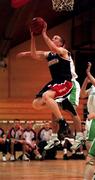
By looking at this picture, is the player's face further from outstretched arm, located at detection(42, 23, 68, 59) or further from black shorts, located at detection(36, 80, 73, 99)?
black shorts, located at detection(36, 80, 73, 99)

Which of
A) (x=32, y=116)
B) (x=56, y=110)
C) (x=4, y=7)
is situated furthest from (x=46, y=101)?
(x=32, y=116)

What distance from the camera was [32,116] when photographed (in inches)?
1062

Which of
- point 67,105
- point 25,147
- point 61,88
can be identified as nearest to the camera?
point 61,88

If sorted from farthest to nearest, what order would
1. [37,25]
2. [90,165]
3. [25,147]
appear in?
[25,147] < [37,25] < [90,165]

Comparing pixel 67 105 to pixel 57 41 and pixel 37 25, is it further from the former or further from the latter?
pixel 37 25

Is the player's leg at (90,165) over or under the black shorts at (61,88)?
under

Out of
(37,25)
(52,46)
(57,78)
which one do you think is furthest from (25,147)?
(37,25)

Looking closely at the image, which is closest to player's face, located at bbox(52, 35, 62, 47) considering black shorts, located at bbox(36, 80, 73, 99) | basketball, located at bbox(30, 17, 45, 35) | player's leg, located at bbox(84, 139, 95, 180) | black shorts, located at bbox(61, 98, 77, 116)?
basketball, located at bbox(30, 17, 45, 35)

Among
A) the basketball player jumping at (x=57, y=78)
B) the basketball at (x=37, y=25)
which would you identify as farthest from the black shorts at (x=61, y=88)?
the basketball at (x=37, y=25)

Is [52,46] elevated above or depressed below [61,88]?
above

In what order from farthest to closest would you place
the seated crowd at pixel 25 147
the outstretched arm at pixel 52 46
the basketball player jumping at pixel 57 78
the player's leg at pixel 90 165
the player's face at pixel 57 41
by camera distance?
the seated crowd at pixel 25 147 < the player's face at pixel 57 41 < the basketball player jumping at pixel 57 78 < the outstretched arm at pixel 52 46 < the player's leg at pixel 90 165

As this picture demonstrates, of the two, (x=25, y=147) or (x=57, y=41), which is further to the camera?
(x=25, y=147)

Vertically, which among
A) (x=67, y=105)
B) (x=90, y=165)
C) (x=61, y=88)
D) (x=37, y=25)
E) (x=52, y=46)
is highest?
(x=37, y=25)

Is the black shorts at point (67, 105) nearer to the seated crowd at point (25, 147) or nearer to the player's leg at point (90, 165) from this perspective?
the player's leg at point (90, 165)
